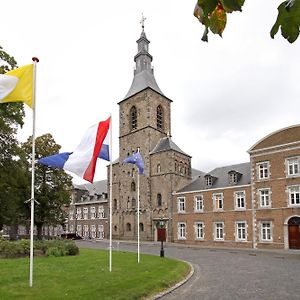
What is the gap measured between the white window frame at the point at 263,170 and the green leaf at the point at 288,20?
36.5 meters

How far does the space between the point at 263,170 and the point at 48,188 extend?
23.9 metres

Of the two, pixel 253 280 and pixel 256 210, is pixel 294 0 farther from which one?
pixel 256 210

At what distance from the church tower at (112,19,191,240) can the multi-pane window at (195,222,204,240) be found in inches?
192

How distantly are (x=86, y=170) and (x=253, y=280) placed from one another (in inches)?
330

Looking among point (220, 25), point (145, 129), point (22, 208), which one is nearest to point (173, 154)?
point (145, 129)

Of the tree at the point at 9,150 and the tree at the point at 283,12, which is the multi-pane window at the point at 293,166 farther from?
the tree at the point at 283,12

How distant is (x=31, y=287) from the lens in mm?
11656

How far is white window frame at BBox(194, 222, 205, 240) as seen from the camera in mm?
42312

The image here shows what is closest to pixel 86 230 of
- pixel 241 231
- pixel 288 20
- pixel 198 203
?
pixel 198 203

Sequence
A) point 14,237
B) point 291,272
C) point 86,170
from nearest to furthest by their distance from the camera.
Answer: point 86,170 → point 291,272 → point 14,237

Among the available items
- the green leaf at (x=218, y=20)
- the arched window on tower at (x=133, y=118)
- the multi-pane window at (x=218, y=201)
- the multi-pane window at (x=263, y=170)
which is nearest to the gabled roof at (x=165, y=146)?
the arched window on tower at (x=133, y=118)

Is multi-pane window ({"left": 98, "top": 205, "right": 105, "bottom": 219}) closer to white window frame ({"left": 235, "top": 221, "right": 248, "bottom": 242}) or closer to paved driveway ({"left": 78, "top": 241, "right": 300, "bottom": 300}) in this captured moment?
white window frame ({"left": 235, "top": 221, "right": 248, "bottom": 242})

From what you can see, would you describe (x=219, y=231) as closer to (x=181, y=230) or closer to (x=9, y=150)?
(x=181, y=230)

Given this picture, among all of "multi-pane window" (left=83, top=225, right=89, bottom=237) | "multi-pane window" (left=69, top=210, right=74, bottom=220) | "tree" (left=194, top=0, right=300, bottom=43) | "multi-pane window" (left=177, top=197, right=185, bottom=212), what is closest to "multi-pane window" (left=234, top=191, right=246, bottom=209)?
"multi-pane window" (left=177, top=197, right=185, bottom=212)
